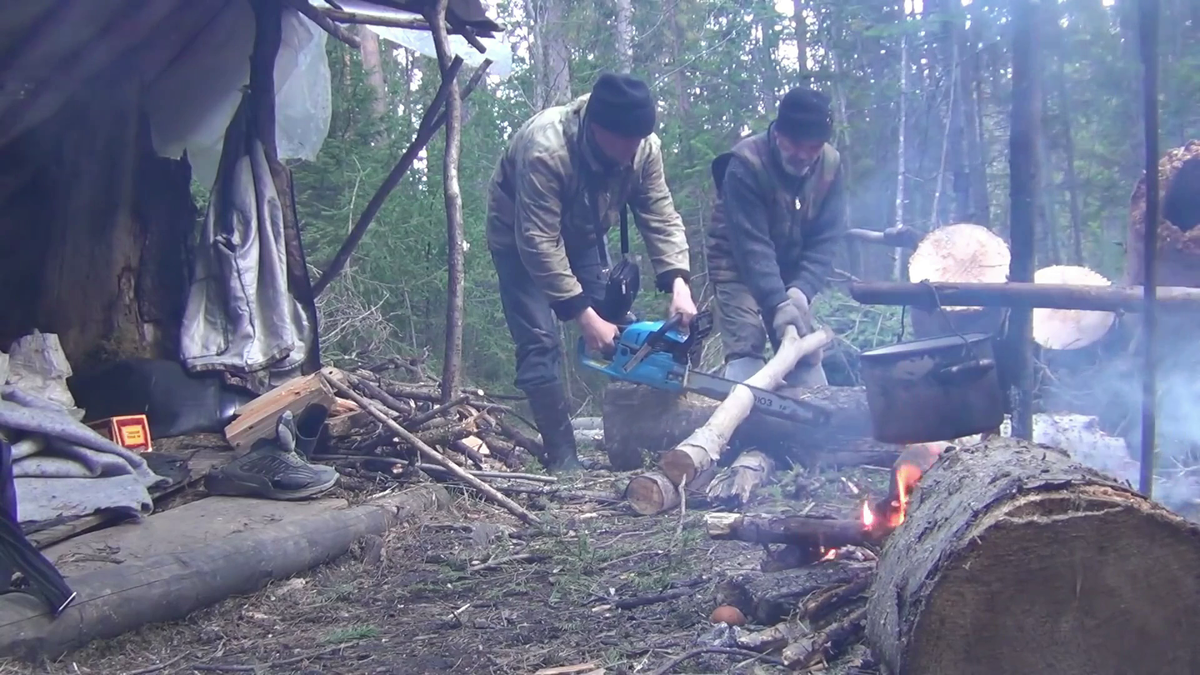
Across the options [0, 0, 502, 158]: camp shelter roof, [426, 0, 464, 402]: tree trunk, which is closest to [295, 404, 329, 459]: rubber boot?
[426, 0, 464, 402]: tree trunk

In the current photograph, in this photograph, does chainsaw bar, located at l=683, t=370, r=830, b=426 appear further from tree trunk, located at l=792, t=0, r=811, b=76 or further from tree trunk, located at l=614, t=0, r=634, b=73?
tree trunk, located at l=792, t=0, r=811, b=76

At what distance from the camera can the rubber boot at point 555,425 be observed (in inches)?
244

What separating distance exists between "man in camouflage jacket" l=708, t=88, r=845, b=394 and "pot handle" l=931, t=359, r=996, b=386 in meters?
2.66

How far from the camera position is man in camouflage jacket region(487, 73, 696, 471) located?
5.83 m

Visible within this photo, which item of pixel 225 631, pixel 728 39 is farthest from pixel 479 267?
pixel 225 631

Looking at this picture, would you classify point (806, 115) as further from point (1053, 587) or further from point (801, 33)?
point (801, 33)

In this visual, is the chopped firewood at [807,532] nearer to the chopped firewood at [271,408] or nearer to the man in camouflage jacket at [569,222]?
the man in camouflage jacket at [569,222]

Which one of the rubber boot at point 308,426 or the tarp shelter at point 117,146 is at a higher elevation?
the tarp shelter at point 117,146

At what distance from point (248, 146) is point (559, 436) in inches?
98.5

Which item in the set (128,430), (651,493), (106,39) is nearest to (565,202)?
(651,493)

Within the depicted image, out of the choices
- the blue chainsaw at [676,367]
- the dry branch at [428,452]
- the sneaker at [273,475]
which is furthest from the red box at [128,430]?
the blue chainsaw at [676,367]

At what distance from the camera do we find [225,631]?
11.5 feet

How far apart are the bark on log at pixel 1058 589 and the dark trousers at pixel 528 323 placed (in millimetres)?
4079

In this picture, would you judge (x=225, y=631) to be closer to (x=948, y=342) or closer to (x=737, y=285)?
(x=948, y=342)
